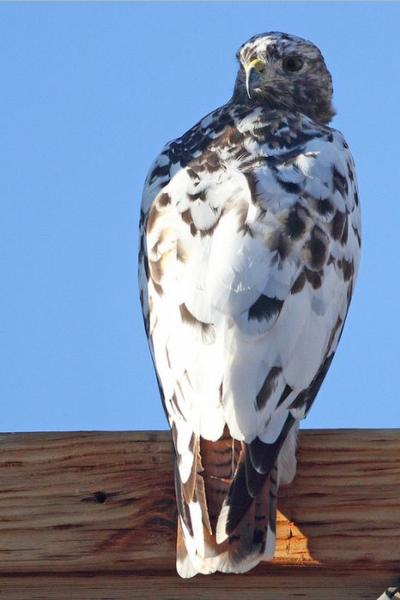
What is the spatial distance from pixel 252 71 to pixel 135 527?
252 centimetres

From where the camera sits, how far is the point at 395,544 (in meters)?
2.39

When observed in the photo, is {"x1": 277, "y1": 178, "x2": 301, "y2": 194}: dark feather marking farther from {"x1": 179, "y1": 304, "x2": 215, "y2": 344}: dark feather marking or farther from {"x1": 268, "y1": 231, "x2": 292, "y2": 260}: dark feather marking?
{"x1": 179, "y1": 304, "x2": 215, "y2": 344}: dark feather marking

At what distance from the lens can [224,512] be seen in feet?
8.11

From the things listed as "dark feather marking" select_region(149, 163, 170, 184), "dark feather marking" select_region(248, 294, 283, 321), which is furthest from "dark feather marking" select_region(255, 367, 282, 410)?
"dark feather marking" select_region(149, 163, 170, 184)

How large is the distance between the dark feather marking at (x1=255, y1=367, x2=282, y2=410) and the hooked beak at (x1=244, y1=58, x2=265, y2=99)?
190 centimetres

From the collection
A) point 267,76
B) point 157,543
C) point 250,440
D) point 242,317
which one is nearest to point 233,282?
point 242,317

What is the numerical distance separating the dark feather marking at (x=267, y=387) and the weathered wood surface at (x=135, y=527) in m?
0.26

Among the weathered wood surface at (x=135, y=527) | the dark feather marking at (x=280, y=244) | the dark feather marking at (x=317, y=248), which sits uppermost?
the dark feather marking at (x=280, y=244)

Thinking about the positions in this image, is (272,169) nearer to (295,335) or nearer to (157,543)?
(295,335)

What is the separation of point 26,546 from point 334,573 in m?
0.58

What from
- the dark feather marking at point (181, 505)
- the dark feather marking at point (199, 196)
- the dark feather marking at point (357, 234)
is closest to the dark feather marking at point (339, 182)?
the dark feather marking at point (357, 234)

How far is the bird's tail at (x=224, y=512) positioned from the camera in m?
2.35

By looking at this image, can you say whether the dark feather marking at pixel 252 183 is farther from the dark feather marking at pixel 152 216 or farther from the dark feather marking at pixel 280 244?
the dark feather marking at pixel 152 216

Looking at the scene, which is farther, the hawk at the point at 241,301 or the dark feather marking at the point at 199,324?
the dark feather marking at the point at 199,324
